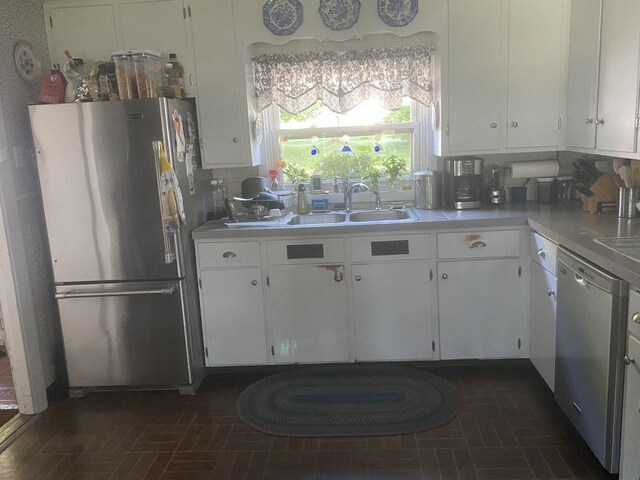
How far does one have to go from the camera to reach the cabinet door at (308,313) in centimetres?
329

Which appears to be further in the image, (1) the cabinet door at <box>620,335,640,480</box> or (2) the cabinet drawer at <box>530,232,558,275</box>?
(2) the cabinet drawer at <box>530,232,558,275</box>

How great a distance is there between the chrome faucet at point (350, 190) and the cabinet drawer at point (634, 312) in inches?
79.2

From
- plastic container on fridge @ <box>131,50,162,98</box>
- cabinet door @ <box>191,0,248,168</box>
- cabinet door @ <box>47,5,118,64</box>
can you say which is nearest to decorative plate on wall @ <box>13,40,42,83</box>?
cabinet door @ <box>47,5,118,64</box>

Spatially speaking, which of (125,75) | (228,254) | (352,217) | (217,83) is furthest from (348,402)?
(125,75)

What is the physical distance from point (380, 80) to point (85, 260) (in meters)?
2.24

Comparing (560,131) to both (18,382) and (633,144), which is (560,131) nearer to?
(633,144)

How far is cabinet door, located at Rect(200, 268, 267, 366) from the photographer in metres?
3.31

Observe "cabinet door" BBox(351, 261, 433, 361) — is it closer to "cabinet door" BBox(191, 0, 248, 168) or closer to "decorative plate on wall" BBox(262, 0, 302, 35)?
"cabinet door" BBox(191, 0, 248, 168)

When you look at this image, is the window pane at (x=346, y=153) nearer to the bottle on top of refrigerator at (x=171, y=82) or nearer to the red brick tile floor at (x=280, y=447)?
the bottle on top of refrigerator at (x=171, y=82)

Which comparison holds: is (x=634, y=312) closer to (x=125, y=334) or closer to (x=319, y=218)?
(x=319, y=218)

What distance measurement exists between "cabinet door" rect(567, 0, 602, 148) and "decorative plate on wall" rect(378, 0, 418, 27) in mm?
957

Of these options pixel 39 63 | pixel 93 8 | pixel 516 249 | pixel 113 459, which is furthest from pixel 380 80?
pixel 113 459

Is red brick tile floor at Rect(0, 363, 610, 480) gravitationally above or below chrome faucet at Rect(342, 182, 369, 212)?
below

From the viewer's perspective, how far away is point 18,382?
3127 mm
